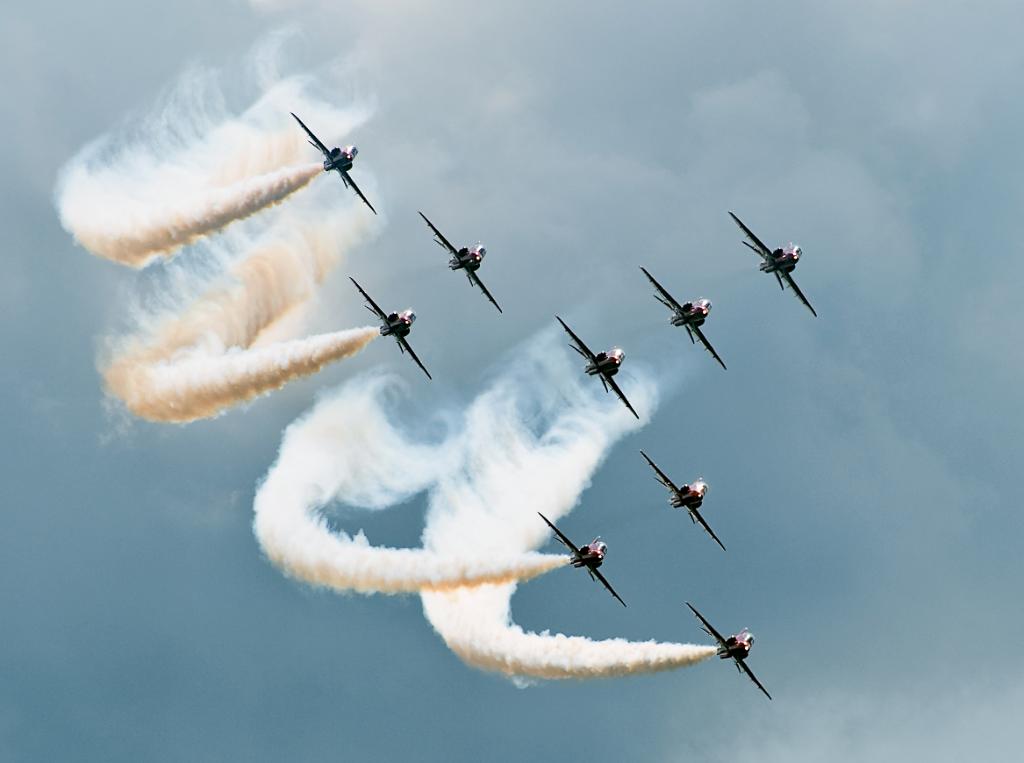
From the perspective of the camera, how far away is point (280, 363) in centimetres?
14112

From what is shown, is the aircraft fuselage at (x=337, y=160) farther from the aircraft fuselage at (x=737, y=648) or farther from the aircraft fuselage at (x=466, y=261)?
the aircraft fuselage at (x=737, y=648)

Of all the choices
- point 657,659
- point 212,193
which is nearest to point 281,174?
point 212,193

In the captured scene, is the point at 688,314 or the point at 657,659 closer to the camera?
the point at 657,659

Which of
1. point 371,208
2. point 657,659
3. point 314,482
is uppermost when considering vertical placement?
point 371,208

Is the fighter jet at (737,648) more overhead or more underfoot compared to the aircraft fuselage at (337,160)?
more underfoot

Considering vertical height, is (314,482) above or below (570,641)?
above

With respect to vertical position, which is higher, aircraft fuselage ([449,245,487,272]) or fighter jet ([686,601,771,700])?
aircraft fuselage ([449,245,487,272])

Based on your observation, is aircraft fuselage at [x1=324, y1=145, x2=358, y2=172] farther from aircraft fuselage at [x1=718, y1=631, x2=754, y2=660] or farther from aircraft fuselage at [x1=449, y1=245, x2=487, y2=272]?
aircraft fuselage at [x1=718, y1=631, x2=754, y2=660]

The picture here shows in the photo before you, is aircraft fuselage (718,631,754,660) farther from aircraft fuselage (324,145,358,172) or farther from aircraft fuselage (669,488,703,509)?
aircraft fuselage (324,145,358,172)

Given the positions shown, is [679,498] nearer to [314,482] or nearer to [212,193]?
[314,482]

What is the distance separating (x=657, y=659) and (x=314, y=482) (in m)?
25.3

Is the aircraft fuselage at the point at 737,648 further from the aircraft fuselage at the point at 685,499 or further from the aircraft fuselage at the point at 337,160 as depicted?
the aircraft fuselage at the point at 337,160

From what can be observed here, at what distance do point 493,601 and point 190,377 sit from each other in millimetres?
25229

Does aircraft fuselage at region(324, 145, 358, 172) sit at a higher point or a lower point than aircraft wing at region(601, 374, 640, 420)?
higher
